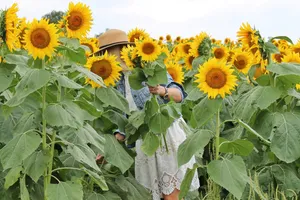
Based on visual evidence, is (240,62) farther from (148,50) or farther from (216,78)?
(216,78)

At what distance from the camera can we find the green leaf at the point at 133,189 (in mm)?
3350

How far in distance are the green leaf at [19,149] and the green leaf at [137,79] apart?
823 mm

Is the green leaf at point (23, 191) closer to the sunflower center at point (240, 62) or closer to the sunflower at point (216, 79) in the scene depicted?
the sunflower at point (216, 79)

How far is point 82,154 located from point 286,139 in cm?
98

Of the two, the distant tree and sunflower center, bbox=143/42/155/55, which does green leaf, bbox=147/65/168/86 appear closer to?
sunflower center, bbox=143/42/155/55

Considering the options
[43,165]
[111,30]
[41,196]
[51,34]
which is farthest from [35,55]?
[111,30]

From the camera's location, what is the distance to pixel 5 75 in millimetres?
2652

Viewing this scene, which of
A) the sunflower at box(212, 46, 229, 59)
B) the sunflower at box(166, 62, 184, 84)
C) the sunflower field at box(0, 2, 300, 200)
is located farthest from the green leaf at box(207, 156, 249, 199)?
the sunflower at box(212, 46, 229, 59)

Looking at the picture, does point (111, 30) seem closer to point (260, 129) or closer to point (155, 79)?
point (155, 79)

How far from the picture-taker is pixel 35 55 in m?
2.55

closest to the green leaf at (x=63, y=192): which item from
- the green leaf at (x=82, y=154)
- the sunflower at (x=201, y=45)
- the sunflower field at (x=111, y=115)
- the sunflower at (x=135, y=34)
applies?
the sunflower field at (x=111, y=115)

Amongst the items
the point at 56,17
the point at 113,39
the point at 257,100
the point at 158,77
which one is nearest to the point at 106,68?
the point at 158,77


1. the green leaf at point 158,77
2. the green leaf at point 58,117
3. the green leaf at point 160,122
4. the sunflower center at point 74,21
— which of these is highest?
the sunflower center at point 74,21

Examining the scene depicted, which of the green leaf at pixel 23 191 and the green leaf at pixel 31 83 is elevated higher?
the green leaf at pixel 31 83
